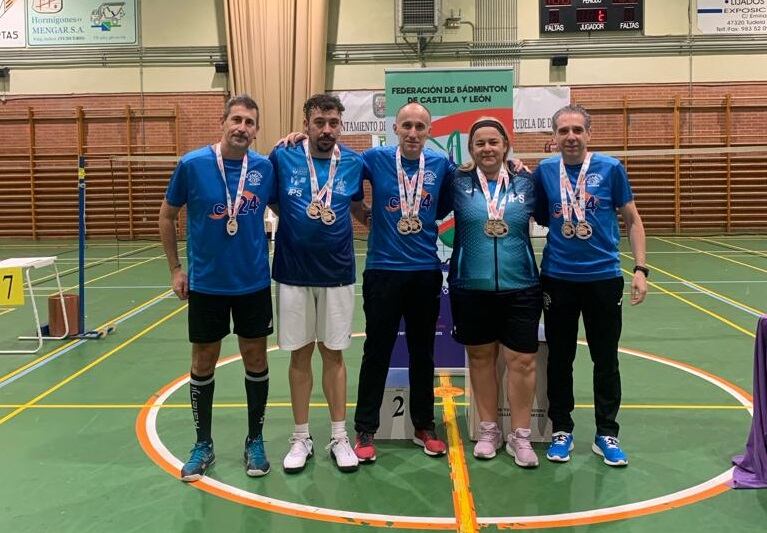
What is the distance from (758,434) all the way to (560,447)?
1.01 metres

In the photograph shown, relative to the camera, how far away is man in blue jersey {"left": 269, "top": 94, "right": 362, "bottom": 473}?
11.4 ft

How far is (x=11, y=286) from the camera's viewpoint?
5965 mm

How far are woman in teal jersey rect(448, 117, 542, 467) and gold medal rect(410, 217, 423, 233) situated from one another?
22 cm

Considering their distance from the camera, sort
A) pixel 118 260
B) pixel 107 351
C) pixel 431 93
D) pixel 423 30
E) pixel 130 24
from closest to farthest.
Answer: pixel 431 93, pixel 107 351, pixel 118 260, pixel 423 30, pixel 130 24

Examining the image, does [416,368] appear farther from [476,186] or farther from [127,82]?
[127,82]

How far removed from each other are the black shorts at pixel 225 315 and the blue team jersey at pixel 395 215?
2.13 ft

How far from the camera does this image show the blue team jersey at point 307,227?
11.4 feet

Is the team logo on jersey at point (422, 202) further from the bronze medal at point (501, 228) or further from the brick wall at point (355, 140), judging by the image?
the brick wall at point (355, 140)

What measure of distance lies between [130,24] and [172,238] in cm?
1551

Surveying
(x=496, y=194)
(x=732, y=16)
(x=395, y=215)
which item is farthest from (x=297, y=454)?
(x=732, y=16)

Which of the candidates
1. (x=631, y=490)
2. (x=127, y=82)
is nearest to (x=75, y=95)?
(x=127, y=82)

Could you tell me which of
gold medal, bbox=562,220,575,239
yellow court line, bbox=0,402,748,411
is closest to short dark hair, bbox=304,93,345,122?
gold medal, bbox=562,220,575,239

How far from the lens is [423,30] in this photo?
15578mm

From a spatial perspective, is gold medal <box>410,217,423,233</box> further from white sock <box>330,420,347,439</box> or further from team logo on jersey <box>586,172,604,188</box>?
white sock <box>330,420,347,439</box>
